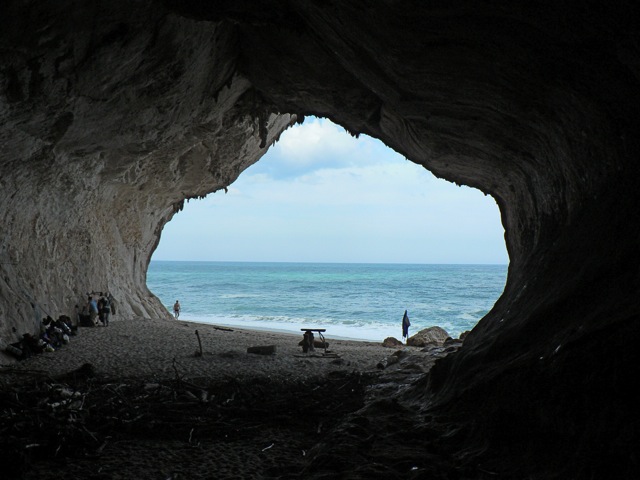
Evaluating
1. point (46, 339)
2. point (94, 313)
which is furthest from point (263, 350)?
point (94, 313)

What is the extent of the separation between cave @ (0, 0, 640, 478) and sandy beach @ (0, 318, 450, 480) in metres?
0.95

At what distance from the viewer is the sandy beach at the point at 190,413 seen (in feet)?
17.8

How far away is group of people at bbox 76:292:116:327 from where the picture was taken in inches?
642

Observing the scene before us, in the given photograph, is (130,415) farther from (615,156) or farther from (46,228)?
(46,228)

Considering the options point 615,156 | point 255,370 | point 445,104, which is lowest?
point 255,370

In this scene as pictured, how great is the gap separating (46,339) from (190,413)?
6.86m

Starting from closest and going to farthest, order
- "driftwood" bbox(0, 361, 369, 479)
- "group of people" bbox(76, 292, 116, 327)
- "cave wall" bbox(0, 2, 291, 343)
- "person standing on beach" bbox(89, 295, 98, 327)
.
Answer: "driftwood" bbox(0, 361, 369, 479), "cave wall" bbox(0, 2, 291, 343), "group of people" bbox(76, 292, 116, 327), "person standing on beach" bbox(89, 295, 98, 327)

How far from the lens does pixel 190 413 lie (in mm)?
7203

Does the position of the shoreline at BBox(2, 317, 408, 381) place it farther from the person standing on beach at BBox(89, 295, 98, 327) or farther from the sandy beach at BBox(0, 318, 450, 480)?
the person standing on beach at BBox(89, 295, 98, 327)

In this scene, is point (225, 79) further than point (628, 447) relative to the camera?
Yes

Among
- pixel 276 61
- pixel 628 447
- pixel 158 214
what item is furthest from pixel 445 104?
pixel 158 214

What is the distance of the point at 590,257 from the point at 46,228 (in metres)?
14.4

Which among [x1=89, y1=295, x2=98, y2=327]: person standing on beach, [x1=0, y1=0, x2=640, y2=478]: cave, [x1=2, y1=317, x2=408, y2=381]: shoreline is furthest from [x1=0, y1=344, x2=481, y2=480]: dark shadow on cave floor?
[x1=89, y1=295, x2=98, y2=327]: person standing on beach

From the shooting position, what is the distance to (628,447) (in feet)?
11.2
